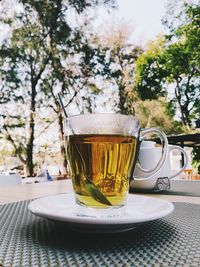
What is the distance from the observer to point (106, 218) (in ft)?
0.92

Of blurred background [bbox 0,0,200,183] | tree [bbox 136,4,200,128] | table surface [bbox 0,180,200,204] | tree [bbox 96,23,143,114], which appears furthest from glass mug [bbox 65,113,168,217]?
tree [bbox 136,4,200,128]

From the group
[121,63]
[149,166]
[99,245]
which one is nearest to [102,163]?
[99,245]

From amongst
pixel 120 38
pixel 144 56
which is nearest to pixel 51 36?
pixel 120 38

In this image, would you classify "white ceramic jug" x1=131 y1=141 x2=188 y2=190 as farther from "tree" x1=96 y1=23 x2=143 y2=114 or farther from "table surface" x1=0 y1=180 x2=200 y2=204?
"tree" x1=96 y1=23 x2=143 y2=114

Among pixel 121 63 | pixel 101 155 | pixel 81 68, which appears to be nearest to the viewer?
pixel 101 155

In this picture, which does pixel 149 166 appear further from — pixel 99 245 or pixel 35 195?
pixel 99 245

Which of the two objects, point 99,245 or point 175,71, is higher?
point 175,71

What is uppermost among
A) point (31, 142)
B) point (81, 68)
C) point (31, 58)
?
point (31, 58)

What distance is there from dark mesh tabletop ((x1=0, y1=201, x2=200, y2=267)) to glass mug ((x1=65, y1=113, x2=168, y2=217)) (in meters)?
0.05

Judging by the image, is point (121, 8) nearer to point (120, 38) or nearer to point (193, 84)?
point (120, 38)

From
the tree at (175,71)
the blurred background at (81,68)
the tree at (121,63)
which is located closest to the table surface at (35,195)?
the blurred background at (81,68)

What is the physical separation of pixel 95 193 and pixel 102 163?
0.04 metres

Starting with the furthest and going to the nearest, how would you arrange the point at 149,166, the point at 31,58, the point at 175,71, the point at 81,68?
1. the point at 175,71
2. the point at 81,68
3. the point at 31,58
4. the point at 149,166

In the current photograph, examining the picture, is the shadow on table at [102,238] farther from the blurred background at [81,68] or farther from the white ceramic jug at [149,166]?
the blurred background at [81,68]
